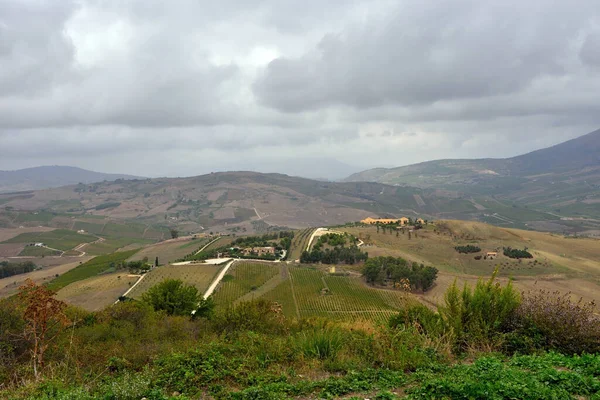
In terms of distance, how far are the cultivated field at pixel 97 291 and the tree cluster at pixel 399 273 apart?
1914 inches

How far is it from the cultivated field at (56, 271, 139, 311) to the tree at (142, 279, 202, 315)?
31357mm

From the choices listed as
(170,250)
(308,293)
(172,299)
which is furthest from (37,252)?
(172,299)

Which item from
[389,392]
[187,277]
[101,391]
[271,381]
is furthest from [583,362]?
[187,277]

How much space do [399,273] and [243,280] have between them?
3167 cm

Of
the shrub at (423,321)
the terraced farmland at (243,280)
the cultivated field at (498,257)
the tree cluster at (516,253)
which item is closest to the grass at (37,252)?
the terraced farmland at (243,280)

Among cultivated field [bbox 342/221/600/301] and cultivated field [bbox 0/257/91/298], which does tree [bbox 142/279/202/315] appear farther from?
cultivated field [bbox 0/257/91/298]

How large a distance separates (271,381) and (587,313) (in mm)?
8762

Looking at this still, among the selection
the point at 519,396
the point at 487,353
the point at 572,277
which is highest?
the point at 519,396

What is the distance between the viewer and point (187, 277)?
75.2m

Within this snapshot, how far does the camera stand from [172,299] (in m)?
32.8

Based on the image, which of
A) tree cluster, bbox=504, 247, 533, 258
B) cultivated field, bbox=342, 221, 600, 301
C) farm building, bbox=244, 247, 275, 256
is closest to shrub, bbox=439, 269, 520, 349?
cultivated field, bbox=342, 221, 600, 301

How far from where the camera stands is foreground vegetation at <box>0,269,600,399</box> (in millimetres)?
7039

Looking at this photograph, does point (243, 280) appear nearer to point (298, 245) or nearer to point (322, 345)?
point (298, 245)

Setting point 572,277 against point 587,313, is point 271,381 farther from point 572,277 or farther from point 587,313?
point 572,277
